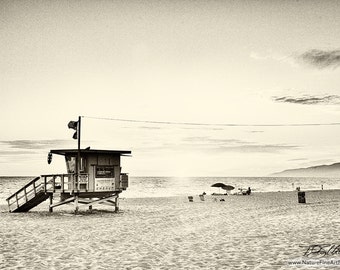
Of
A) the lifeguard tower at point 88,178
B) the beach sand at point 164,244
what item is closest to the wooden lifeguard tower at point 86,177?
the lifeguard tower at point 88,178

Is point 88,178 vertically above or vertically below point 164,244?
above

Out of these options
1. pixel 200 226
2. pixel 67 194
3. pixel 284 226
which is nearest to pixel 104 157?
pixel 67 194

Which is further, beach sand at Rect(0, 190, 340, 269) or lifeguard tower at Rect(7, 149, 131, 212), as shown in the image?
lifeguard tower at Rect(7, 149, 131, 212)

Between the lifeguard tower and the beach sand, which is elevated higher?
the lifeguard tower

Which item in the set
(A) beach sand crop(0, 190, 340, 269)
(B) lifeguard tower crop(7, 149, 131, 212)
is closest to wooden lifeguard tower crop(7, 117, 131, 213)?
(B) lifeguard tower crop(7, 149, 131, 212)

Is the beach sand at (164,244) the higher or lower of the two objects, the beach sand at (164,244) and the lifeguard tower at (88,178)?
the lower

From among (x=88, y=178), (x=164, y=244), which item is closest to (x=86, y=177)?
(x=88, y=178)

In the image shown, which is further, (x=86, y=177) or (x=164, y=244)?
(x=86, y=177)

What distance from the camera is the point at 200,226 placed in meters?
18.0

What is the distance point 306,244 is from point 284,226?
468 centimetres

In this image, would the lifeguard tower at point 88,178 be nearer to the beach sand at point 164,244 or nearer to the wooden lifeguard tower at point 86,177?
the wooden lifeguard tower at point 86,177

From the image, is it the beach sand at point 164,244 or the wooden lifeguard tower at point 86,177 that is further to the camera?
the wooden lifeguard tower at point 86,177

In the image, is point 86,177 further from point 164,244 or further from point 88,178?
point 164,244

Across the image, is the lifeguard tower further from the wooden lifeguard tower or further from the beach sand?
the beach sand
